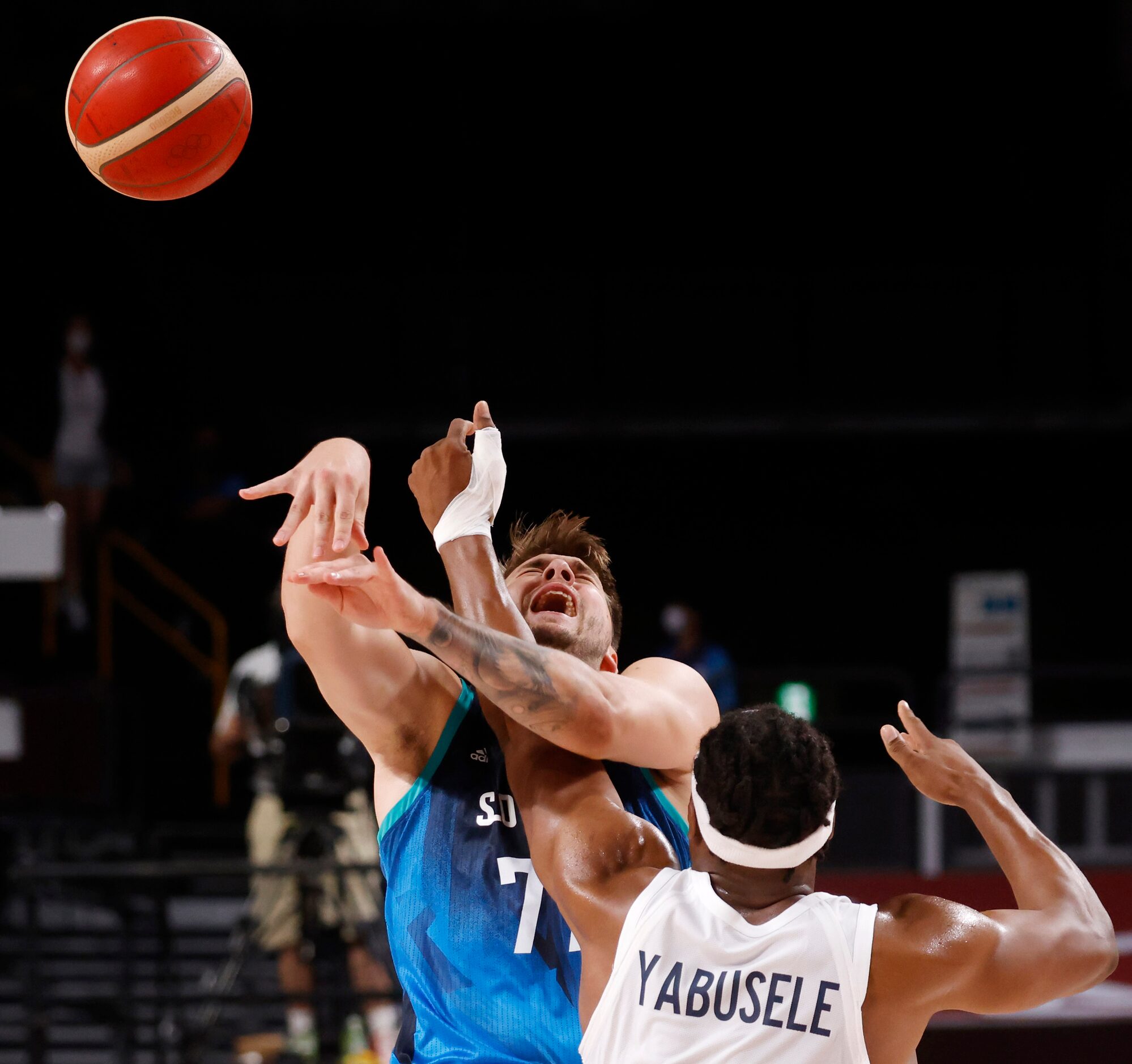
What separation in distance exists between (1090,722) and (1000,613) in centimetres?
125

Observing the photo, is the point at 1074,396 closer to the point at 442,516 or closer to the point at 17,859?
the point at 17,859

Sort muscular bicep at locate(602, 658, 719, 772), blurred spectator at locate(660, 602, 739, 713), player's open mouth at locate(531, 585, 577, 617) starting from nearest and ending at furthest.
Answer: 1. muscular bicep at locate(602, 658, 719, 772)
2. player's open mouth at locate(531, 585, 577, 617)
3. blurred spectator at locate(660, 602, 739, 713)

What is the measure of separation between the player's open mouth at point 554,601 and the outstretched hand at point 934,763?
80 centimetres

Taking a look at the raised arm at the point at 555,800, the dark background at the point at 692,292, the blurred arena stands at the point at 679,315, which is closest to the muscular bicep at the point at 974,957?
the raised arm at the point at 555,800

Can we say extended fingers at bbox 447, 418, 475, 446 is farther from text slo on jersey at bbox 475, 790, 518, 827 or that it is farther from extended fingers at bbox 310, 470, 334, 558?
text slo on jersey at bbox 475, 790, 518, 827

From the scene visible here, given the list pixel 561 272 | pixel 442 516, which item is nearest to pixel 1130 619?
pixel 561 272

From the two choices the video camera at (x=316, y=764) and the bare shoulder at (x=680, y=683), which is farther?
the video camera at (x=316, y=764)

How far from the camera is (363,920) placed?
21.5 feet

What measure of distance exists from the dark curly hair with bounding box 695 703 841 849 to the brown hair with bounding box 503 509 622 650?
1.05m

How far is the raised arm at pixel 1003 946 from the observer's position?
219 centimetres

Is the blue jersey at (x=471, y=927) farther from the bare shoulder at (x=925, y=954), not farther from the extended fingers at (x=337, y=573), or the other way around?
the bare shoulder at (x=925, y=954)

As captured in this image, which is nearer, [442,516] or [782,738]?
[782,738]

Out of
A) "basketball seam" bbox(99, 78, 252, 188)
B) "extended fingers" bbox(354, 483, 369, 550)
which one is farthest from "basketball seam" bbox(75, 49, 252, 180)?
"extended fingers" bbox(354, 483, 369, 550)

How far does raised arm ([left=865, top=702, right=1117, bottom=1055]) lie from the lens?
219 cm
